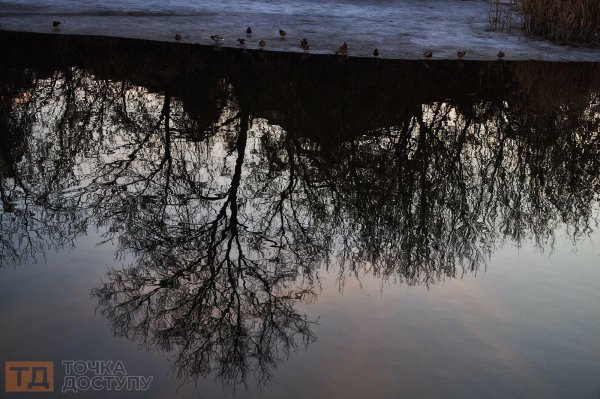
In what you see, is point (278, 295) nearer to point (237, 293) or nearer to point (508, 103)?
point (237, 293)

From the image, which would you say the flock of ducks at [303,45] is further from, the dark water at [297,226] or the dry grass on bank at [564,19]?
the dry grass on bank at [564,19]

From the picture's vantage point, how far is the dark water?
4.98 m

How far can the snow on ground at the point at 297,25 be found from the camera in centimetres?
1577

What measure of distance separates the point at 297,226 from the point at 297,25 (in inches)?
418

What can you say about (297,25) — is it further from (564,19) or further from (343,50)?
(564,19)

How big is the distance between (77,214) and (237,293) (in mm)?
2182

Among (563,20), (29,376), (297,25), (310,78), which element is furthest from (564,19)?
(29,376)

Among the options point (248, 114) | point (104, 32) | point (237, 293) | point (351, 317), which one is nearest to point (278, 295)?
point (237, 293)

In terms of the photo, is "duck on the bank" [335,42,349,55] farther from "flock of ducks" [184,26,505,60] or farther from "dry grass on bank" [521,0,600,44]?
"dry grass on bank" [521,0,600,44]

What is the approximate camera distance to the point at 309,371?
4.81 meters

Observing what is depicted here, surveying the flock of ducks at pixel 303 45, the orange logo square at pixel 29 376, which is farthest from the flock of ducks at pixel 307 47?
the orange logo square at pixel 29 376

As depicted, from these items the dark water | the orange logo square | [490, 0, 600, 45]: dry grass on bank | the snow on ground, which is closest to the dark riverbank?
the dark water

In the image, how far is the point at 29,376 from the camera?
453 centimetres

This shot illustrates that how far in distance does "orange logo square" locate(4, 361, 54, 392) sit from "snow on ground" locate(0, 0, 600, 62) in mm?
11201
